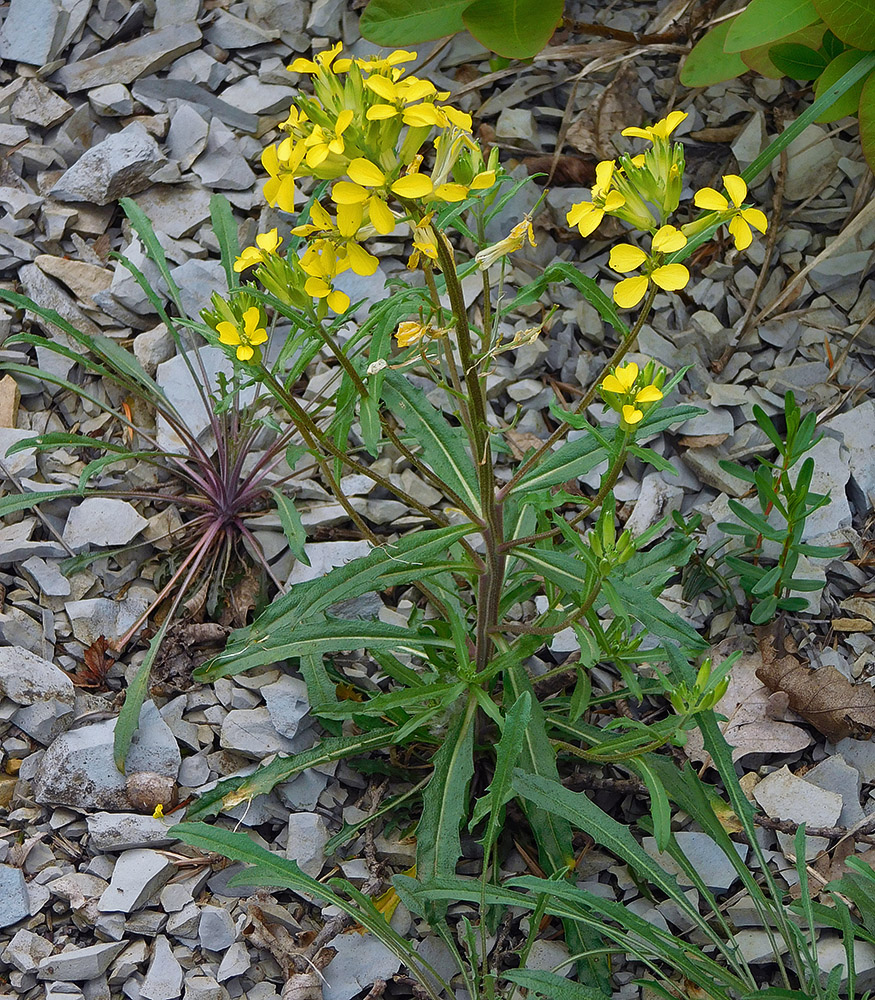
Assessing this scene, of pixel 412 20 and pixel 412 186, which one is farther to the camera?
pixel 412 20

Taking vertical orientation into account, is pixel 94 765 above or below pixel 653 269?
below

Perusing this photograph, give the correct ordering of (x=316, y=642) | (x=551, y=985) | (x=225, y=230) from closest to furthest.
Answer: (x=551, y=985)
(x=316, y=642)
(x=225, y=230)

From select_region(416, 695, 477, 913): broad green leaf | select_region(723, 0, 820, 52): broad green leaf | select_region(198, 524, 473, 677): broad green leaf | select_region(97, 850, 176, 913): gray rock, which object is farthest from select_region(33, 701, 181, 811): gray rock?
select_region(723, 0, 820, 52): broad green leaf

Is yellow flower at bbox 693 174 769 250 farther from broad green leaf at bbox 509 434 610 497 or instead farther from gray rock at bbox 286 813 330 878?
gray rock at bbox 286 813 330 878

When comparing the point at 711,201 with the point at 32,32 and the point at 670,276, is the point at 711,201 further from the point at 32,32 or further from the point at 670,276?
the point at 32,32

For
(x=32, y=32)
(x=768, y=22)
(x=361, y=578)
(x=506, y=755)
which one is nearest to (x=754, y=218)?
(x=361, y=578)

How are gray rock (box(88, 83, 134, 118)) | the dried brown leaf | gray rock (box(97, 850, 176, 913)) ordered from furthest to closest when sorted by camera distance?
gray rock (box(88, 83, 134, 118))
the dried brown leaf
gray rock (box(97, 850, 176, 913))

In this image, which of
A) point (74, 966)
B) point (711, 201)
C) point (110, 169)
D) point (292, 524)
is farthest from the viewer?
point (110, 169)
